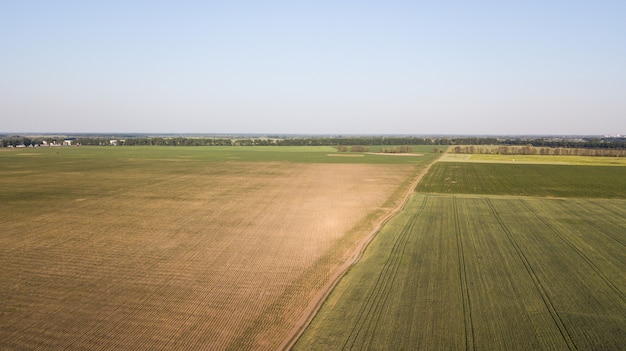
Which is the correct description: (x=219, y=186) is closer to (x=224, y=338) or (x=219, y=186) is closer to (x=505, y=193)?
(x=505, y=193)

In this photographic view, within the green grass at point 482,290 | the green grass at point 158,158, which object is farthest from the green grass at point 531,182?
the green grass at point 158,158

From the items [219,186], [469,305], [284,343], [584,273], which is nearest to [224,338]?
[284,343]

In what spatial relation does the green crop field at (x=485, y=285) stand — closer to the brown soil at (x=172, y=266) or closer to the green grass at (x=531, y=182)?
the brown soil at (x=172, y=266)

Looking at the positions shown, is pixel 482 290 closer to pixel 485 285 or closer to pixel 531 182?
pixel 485 285

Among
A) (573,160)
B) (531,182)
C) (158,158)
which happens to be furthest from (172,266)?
(573,160)

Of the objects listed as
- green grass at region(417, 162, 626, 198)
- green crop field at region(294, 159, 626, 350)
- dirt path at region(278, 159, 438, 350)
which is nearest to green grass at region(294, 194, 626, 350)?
green crop field at region(294, 159, 626, 350)

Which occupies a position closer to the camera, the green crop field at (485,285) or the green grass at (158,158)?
the green crop field at (485,285)
